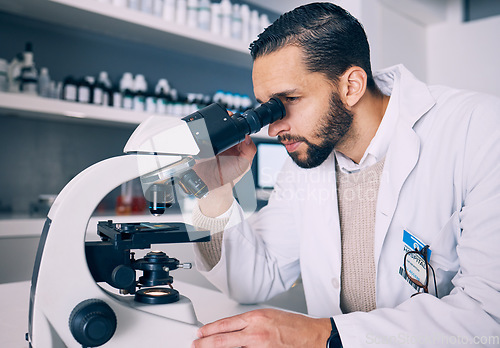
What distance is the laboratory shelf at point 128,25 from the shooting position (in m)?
1.93

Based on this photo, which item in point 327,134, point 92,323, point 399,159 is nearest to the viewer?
point 92,323

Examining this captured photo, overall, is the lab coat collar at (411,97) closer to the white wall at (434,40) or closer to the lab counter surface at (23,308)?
the lab counter surface at (23,308)

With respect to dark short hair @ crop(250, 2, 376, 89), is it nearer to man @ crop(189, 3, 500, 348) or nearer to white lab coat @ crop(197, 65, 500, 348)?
man @ crop(189, 3, 500, 348)

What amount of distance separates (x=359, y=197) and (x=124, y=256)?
0.73 meters

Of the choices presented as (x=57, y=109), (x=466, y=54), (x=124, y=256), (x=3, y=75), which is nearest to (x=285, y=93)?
(x=124, y=256)

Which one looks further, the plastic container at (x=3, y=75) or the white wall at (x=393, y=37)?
the white wall at (x=393, y=37)

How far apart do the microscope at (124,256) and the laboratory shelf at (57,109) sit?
1.28 metres

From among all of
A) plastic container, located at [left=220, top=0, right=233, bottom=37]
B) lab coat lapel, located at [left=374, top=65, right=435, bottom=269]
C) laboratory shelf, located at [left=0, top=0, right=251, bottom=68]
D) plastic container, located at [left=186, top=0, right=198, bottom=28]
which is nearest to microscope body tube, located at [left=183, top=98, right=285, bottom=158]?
lab coat lapel, located at [left=374, top=65, right=435, bottom=269]

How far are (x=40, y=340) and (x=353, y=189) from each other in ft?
2.95

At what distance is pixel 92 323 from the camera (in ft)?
2.02

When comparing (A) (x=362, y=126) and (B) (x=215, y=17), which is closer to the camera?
(A) (x=362, y=126)

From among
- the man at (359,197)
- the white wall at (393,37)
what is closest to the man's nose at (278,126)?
the man at (359,197)

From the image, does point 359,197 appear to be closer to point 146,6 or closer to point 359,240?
point 359,240

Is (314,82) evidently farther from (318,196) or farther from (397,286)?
(397,286)
